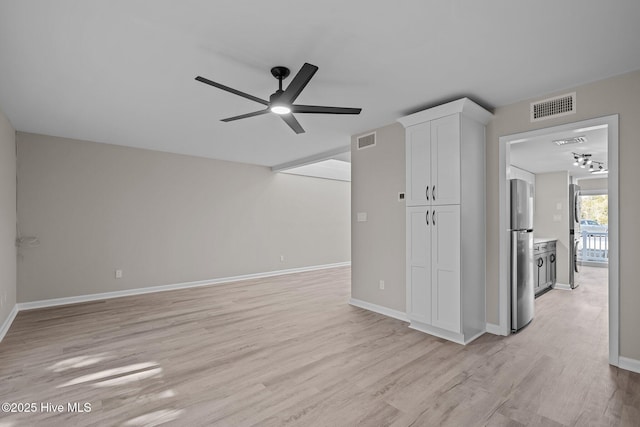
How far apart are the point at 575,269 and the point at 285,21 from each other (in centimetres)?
677

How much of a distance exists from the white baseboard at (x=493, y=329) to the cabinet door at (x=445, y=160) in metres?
1.50

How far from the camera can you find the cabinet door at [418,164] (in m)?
3.47

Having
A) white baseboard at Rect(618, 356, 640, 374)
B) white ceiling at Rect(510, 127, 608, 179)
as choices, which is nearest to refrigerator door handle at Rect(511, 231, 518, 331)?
white baseboard at Rect(618, 356, 640, 374)

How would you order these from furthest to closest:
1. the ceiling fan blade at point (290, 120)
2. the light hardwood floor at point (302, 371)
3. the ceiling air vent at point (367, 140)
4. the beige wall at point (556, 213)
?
1. the beige wall at point (556, 213)
2. the ceiling air vent at point (367, 140)
3. the ceiling fan blade at point (290, 120)
4. the light hardwood floor at point (302, 371)

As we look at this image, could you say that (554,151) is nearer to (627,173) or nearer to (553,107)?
(553,107)

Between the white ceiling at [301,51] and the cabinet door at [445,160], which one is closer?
the white ceiling at [301,51]

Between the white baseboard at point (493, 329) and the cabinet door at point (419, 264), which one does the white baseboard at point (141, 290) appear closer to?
the cabinet door at point (419, 264)

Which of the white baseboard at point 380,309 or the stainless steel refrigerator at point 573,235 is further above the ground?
the stainless steel refrigerator at point 573,235

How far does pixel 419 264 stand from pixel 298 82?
2.45 m

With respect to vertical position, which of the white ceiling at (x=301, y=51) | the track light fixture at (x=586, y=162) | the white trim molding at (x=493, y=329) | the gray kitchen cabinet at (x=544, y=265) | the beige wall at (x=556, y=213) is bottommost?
the white trim molding at (x=493, y=329)

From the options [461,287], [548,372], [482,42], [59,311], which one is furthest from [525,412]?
[59,311]

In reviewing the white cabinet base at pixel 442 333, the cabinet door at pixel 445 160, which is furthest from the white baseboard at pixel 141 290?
the cabinet door at pixel 445 160

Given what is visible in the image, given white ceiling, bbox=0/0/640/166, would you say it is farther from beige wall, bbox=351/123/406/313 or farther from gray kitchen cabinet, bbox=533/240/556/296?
gray kitchen cabinet, bbox=533/240/556/296

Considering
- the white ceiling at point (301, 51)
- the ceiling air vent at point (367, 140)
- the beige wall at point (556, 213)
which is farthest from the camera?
the beige wall at point (556, 213)
